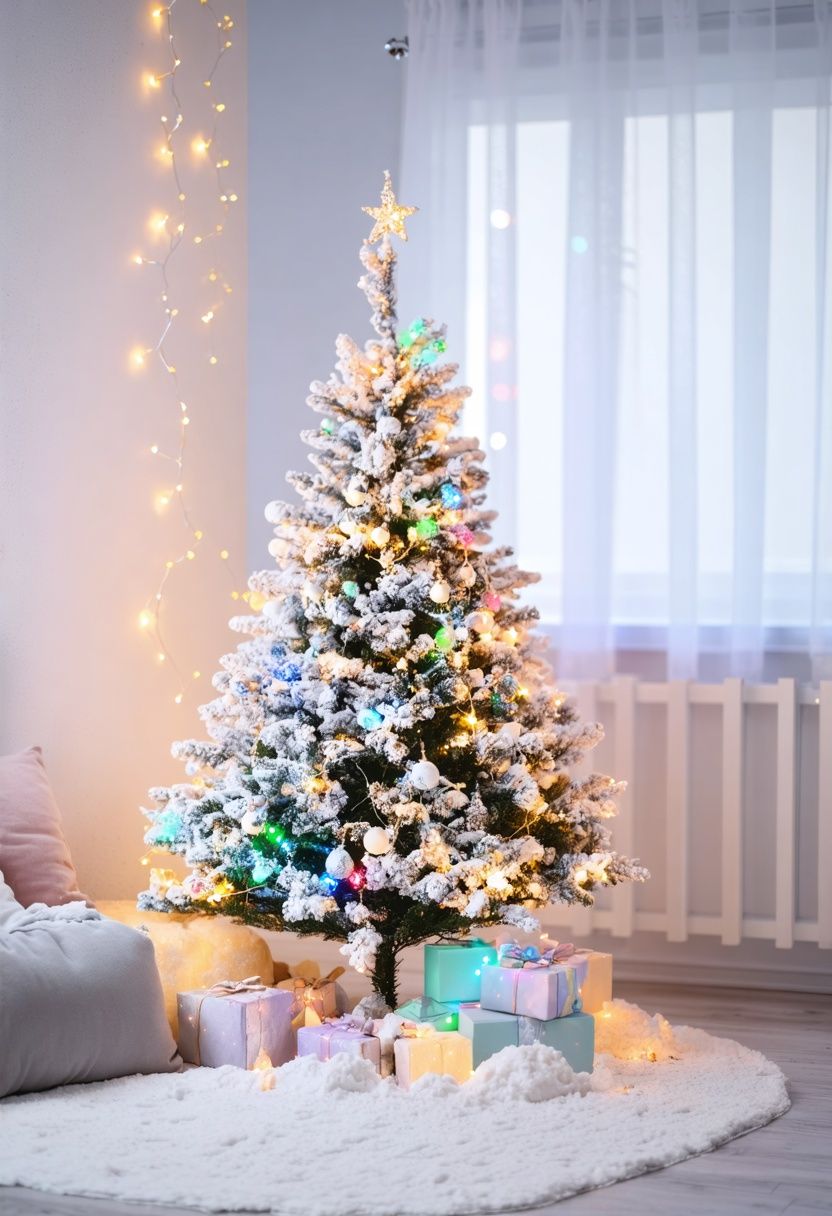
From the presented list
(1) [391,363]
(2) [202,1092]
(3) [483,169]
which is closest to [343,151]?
(3) [483,169]

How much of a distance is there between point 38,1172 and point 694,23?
273cm

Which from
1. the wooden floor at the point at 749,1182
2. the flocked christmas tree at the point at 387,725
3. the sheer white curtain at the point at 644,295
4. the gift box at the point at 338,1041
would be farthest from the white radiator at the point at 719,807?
the gift box at the point at 338,1041

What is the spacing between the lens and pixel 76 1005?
2250 mm

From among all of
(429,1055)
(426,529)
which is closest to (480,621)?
(426,529)

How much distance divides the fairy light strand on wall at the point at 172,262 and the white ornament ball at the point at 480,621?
1000mm

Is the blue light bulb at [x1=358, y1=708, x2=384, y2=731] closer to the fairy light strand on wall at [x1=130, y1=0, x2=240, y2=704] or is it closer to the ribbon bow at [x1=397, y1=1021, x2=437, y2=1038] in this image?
the ribbon bow at [x1=397, y1=1021, x2=437, y2=1038]

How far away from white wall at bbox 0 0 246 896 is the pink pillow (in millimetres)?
338

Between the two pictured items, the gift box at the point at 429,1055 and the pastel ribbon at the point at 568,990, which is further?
the pastel ribbon at the point at 568,990

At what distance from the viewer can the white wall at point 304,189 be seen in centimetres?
349

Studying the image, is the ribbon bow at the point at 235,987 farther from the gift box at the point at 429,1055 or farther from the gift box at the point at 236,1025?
the gift box at the point at 429,1055

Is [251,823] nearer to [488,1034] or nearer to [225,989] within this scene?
[225,989]

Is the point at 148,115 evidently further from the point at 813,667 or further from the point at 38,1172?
the point at 38,1172

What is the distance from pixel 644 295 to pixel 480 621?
1.17 m

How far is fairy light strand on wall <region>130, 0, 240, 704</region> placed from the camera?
3.29 metres
